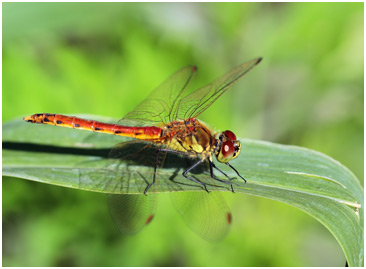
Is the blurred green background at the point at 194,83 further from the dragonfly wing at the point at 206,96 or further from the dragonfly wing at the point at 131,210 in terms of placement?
the dragonfly wing at the point at 206,96

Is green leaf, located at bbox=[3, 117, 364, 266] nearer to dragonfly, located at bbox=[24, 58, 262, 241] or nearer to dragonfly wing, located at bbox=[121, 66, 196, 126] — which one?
dragonfly, located at bbox=[24, 58, 262, 241]

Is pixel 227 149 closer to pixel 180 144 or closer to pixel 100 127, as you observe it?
pixel 180 144

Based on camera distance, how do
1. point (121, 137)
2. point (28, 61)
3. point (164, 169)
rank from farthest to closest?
point (28, 61), point (121, 137), point (164, 169)

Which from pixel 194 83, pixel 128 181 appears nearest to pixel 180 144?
pixel 128 181

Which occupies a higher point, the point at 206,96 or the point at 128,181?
the point at 206,96

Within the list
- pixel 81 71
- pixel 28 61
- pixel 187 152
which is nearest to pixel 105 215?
pixel 187 152

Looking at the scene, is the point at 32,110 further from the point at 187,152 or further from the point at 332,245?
the point at 332,245

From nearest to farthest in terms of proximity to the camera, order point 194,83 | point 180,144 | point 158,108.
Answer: point 180,144 → point 158,108 → point 194,83
